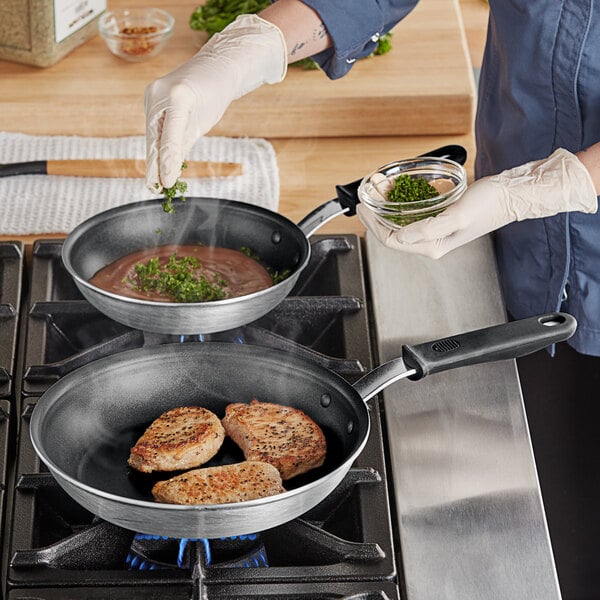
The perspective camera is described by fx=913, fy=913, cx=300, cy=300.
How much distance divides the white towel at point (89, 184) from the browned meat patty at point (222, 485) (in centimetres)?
70

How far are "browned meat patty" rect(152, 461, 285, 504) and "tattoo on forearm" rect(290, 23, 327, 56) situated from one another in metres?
0.67

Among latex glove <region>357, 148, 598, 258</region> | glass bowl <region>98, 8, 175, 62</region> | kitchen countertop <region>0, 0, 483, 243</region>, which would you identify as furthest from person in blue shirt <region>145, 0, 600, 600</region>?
glass bowl <region>98, 8, 175, 62</region>

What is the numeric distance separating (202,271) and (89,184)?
1.48 ft

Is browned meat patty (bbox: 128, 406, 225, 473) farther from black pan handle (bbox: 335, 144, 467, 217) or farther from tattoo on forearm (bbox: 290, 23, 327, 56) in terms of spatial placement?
tattoo on forearm (bbox: 290, 23, 327, 56)

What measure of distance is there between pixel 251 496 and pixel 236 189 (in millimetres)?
832

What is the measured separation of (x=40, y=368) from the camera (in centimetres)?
125

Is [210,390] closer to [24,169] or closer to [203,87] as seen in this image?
[203,87]

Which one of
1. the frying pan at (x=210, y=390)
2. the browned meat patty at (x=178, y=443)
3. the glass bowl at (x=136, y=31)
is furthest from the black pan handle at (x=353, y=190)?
the glass bowl at (x=136, y=31)

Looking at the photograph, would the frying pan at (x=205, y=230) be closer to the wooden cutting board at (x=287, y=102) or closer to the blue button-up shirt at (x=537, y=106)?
the blue button-up shirt at (x=537, y=106)

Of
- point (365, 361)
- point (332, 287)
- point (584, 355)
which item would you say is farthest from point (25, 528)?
point (584, 355)

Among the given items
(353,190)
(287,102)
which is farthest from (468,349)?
(287,102)

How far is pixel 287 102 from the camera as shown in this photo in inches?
72.7

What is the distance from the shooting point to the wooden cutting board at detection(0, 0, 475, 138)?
1847 millimetres

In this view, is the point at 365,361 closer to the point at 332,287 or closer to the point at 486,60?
the point at 332,287
